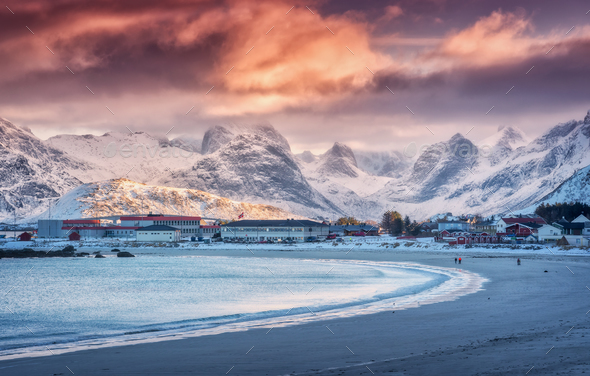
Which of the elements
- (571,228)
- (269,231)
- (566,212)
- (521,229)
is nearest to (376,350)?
(571,228)

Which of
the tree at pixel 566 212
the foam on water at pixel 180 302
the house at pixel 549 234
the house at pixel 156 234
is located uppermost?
the tree at pixel 566 212

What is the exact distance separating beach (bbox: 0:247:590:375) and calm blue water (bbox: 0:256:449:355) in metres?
4.00

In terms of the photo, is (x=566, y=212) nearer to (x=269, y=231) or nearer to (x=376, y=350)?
(x=269, y=231)

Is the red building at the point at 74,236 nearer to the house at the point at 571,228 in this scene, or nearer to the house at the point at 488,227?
the house at the point at 488,227

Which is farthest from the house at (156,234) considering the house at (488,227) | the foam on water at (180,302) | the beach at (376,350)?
the beach at (376,350)

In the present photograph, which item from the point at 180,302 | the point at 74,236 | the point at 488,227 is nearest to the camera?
the point at 180,302

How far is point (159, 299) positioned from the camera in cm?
3688

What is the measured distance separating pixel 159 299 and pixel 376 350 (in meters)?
21.5

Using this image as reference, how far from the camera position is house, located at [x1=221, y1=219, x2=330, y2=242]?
175m

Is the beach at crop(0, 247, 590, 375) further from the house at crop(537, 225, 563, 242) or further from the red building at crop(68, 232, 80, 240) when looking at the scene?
the red building at crop(68, 232, 80, 240)

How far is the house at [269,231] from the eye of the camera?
574 ft

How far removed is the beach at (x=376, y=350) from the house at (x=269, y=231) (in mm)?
146407

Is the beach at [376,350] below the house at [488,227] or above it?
below

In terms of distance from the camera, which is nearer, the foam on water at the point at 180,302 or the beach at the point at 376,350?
the beach at the point at 376,350
